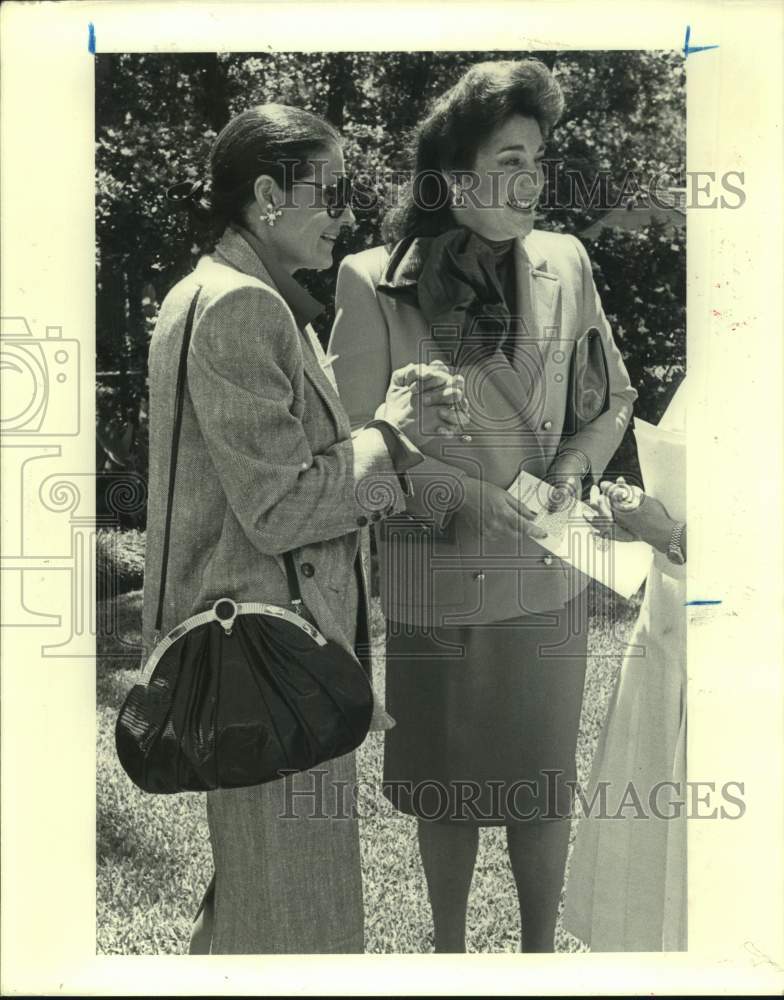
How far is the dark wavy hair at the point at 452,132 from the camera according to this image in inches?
152

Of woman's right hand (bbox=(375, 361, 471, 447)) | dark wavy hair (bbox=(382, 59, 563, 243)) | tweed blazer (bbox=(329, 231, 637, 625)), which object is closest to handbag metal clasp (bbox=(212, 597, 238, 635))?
tweed blazer (bbox=(329, 231, 637, 625))

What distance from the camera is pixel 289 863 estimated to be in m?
3.73

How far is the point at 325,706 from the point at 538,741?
0.72m

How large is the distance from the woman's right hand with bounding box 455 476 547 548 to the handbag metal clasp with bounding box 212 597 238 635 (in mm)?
716

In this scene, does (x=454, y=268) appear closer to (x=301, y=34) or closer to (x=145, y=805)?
(x=301, y=34)

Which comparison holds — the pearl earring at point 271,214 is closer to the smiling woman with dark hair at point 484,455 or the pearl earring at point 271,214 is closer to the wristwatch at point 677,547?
the smiling woman with dark hair at point 484,455

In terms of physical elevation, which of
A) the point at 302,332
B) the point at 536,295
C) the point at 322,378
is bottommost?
the point at 322,378

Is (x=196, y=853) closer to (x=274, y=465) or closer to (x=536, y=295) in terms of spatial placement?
(x=274, y=465)

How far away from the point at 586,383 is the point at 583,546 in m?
0.49

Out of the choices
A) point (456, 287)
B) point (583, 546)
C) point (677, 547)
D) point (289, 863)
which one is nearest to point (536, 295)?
point (456, 287)

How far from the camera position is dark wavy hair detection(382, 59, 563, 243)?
3852mm

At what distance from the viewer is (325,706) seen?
3643 millimetres

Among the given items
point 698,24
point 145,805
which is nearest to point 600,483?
point 698,24

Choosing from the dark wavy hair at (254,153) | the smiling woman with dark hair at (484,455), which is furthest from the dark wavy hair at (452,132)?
the dark wavy hair at (254,153)
